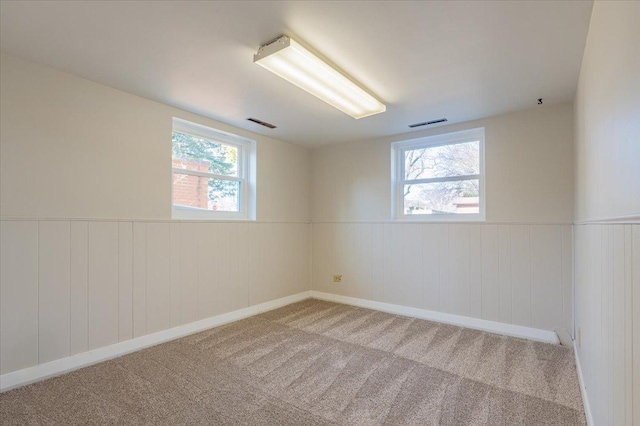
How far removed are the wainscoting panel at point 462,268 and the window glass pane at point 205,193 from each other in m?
1.52

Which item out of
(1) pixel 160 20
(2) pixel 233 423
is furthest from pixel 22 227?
(2) pixel 233 423

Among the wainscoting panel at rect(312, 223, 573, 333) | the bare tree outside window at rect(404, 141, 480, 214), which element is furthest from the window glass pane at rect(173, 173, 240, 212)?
the bare tree outside window at rect(404, 141, 480, 214)

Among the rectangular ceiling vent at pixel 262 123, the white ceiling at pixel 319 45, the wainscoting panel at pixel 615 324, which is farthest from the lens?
the rectangular ceiling vent at pixel 262 123

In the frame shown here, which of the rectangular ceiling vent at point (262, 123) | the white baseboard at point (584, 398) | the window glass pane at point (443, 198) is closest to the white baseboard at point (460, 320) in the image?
the white baseboard at point (584, 398)

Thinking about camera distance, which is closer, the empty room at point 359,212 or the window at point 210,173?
the empty room at point 359,212

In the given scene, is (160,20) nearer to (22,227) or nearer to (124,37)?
(124,37)

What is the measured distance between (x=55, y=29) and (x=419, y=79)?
Answer: 8.11ft

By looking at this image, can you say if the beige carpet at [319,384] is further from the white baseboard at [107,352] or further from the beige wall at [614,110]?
the beige wall at [614,110]

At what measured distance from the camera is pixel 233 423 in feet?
5.67

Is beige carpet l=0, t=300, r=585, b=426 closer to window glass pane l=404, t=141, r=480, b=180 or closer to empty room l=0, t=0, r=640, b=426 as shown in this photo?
empty room l=0, t=0, r=640, b=426

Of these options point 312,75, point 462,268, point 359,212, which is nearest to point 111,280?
point 312,75

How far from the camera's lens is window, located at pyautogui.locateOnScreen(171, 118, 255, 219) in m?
3.20

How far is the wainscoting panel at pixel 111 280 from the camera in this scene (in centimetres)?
212

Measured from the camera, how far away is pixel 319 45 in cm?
194
